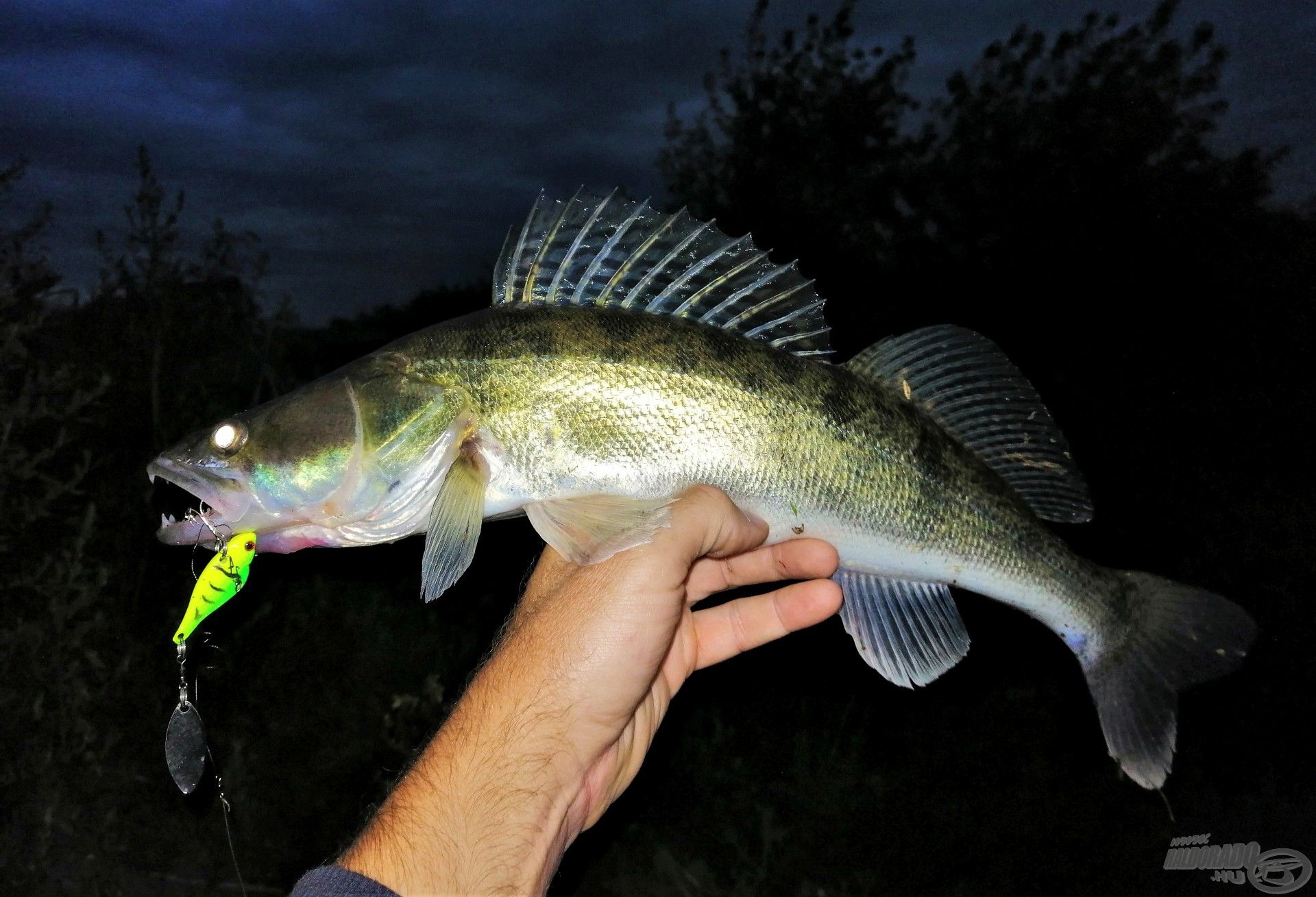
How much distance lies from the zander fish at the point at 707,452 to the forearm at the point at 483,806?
37 cm

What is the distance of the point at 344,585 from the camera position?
6.48 meters

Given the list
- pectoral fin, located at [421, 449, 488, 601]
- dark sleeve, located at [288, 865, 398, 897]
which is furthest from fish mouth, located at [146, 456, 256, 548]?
dark sleeve, located at [288, 865, 398, 897]

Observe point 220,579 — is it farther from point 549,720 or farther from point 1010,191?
point 1010,191

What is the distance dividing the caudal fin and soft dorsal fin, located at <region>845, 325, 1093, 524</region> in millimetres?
355

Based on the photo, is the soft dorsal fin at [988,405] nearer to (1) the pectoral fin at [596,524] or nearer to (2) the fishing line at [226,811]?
(1) the pectoral fin at [596,524]

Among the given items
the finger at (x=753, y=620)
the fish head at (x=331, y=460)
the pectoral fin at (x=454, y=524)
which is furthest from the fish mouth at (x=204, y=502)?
the finger at (x=753, y=620)

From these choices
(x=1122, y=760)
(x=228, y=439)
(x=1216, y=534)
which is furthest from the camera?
Result: (x=1216, y=534)

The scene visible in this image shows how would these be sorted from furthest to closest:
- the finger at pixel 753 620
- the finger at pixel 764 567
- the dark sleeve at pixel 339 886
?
the finger at pixel 753 620 < the finger at pixel 764 567 < the dark sleeve at pixel 339 886

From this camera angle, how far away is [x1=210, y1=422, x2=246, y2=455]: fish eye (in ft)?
6.74

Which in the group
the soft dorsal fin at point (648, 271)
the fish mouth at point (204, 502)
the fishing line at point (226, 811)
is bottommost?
the fishing line at point (226, 811)

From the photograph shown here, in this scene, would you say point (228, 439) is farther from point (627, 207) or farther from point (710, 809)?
point (710, 809)

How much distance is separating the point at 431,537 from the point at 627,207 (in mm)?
1091

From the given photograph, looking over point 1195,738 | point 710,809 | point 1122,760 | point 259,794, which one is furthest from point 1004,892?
point 259,794

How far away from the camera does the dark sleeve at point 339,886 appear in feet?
5.30
